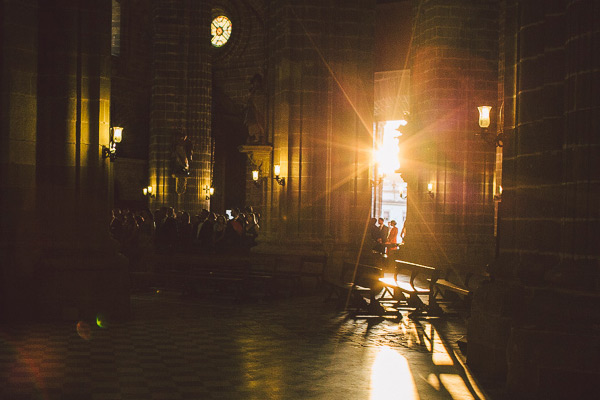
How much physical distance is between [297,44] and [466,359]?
30.8 feet

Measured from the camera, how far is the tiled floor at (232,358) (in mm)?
5883

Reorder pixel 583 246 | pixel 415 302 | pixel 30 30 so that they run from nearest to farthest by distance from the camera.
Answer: pixel 583 246
pixel 30 30
pixel 415 302

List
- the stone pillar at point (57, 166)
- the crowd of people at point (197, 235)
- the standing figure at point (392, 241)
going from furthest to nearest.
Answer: the standing figure at point (392, 241), the crowd of people at point (197, 235), the stone pillar at point (57, 166)

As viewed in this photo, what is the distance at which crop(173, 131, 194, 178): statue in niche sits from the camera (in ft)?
77.6

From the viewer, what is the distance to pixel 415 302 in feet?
35.9

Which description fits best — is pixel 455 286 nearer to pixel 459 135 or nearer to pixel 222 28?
pixel 459 135

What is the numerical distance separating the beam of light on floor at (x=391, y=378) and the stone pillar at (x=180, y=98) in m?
17.8

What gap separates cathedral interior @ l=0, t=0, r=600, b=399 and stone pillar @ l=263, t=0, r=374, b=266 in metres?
0.04

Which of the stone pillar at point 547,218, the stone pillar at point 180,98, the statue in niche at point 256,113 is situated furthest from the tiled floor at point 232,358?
the stone pillar at point 180,98

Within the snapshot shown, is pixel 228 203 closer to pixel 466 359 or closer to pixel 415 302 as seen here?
pixel 415 302

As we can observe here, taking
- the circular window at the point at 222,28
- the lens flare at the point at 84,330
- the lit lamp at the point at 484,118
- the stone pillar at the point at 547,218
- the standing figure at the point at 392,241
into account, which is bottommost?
the lens flare at the point at 84,330

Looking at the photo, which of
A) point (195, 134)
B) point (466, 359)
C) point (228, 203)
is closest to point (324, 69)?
point (466, 359)

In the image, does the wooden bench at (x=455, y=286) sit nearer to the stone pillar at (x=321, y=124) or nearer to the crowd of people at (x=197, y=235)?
the stone pillar at (x=321, y=124)

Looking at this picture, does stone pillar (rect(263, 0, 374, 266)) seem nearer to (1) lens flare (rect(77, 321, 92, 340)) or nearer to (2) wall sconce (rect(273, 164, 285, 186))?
(2) wall sconce (rect(273, 164, 285, 186))
